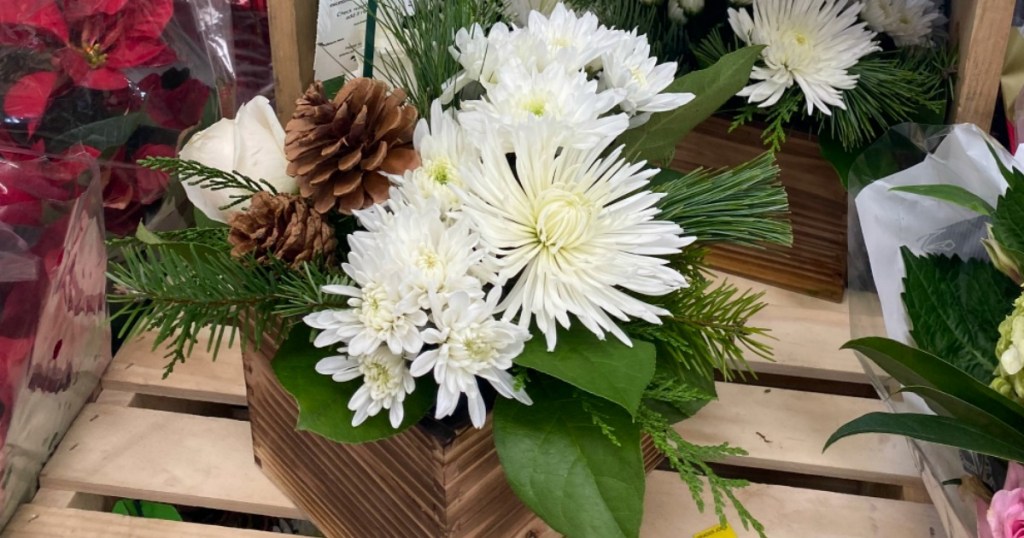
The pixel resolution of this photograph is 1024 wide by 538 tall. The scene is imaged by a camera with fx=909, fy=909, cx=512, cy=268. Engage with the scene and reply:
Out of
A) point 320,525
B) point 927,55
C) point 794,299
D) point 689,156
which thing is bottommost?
A: point 320,525

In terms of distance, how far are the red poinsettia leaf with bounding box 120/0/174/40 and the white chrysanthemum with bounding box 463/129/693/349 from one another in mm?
445

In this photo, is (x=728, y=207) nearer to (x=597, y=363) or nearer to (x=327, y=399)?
(x=597, y=363)

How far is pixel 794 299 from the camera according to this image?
882mm

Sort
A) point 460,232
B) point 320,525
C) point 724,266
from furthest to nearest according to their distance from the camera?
point 724,266 < point 320,525 < point 460,232

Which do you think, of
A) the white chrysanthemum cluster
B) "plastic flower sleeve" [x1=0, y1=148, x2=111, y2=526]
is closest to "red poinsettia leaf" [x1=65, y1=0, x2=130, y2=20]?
"plastic flower sleeve" [x1=0, y1=148, x2=111, y2=526]

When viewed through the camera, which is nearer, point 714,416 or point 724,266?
point 714,416

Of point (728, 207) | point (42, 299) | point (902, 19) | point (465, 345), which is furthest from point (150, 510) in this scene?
point (902, 19)

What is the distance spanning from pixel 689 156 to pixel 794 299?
173 millimetres

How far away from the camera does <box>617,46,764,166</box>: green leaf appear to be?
1.98 feet

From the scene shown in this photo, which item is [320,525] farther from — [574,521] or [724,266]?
[724,266]

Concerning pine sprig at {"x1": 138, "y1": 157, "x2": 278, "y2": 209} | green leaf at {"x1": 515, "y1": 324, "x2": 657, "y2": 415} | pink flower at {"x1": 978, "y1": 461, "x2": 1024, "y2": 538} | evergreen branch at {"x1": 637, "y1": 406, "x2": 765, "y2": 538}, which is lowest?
pink flower at {"x1": 978, "y1": 461, "x2": 1024, "y2": 538}

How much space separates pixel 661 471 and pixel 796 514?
0.11 meters

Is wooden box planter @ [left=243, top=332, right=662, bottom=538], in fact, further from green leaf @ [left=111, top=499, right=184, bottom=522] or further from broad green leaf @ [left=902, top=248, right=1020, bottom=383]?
broad green leaf @ [left=902, top=248, right=1020, bottom=383]

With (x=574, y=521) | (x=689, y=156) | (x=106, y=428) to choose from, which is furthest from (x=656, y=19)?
(x=106, y=428)
